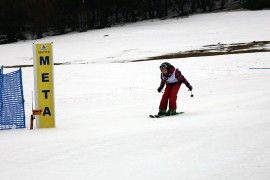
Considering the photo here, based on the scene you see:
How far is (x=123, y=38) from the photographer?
167 ft

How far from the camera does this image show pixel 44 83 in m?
9.19

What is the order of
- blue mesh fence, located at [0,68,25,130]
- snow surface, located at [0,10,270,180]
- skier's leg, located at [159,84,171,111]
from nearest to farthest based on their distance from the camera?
1. snow surface, located at [0,10,270,180]
2. blue mesh fence, located at [0,68,25,130]
3. skier's leg, located at [159,84,171,111]

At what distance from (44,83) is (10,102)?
5.08 ft

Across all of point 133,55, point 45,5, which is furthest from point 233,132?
point 45,5

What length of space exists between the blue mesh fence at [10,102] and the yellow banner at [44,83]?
96 cm

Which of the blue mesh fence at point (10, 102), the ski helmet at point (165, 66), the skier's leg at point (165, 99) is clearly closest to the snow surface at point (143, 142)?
the skier's leg at point (165, 99)

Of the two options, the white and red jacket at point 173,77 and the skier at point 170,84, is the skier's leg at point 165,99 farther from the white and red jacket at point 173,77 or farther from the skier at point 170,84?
the white and red jacket at point 173,77

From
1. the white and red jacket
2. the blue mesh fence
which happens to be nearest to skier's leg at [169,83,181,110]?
the white and red jacket

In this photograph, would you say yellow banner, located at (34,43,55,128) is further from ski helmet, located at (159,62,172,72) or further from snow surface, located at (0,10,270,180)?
ski helmet, located at (159,62,172,72)

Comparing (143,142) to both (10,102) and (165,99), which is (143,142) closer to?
(165,99)

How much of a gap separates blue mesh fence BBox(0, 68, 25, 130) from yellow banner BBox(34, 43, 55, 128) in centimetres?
96

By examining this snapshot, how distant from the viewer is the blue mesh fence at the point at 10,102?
9992 mm

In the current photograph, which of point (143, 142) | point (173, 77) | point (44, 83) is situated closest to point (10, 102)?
point (44, 83)

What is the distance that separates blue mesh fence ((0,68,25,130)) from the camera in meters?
9.99
